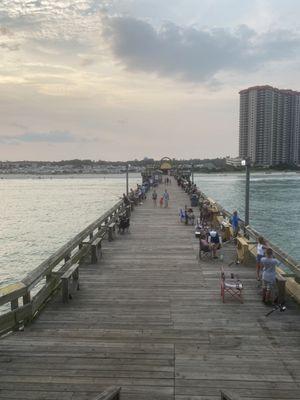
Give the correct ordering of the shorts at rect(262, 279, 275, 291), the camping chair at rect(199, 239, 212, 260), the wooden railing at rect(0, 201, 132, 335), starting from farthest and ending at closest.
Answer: the camping chair at rect(199, 239, 212, 260) → the shorts at rect(262, 279, 275, 291) → the wooden railing at rect(0, 201, 132, 335)

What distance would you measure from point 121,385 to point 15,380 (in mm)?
1419

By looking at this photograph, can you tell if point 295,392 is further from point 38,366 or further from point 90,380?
point 38,366

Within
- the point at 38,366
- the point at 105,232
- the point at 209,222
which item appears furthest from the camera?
the point at 209,222

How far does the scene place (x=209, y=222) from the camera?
19656mm

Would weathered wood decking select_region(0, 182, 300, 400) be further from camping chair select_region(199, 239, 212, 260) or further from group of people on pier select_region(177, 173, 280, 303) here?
camping chair select_region(199, 239, 212, 260)

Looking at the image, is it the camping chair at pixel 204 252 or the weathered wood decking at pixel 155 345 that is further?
the camping chair at pixel 204 252

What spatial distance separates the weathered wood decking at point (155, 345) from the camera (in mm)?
5340

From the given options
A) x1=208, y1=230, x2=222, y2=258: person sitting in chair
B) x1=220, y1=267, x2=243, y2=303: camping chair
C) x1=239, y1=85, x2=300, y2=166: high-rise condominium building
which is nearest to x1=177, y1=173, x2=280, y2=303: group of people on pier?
x1=208, y1=230, x2=222, y2=258: person sitting in chair

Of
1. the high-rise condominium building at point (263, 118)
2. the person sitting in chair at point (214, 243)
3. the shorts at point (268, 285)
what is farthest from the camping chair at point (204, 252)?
the high-rise condominium building at point (263, 118)

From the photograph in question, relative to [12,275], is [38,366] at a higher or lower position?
higher

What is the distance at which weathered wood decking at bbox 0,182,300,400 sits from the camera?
17.5 ft

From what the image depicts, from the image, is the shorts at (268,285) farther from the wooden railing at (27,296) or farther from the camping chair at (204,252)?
the wooden railing at (27,296)

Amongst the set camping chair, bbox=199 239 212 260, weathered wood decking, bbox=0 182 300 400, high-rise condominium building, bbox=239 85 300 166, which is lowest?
weathered wood decking, bbox=0 182 300 400

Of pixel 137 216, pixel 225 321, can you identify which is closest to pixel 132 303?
pixel 225 321
